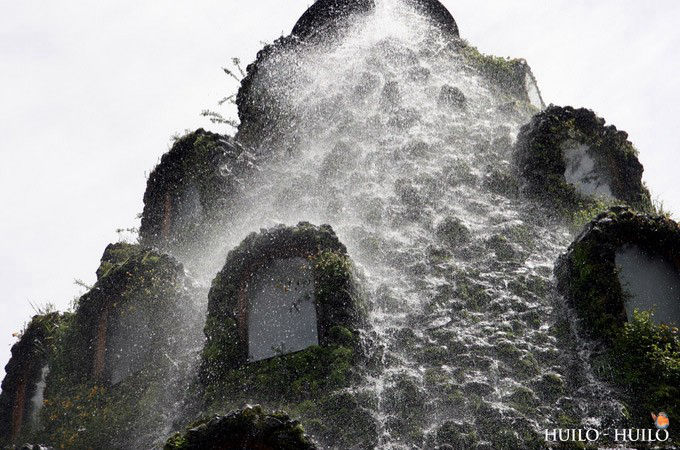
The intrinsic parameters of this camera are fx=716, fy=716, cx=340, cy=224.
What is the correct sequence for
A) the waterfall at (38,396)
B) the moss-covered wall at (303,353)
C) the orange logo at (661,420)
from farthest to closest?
the waterfall at (38,396), the moss-covered wall at (303,353), the orange logo at (661,420)

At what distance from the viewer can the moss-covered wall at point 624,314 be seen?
12.0 metres

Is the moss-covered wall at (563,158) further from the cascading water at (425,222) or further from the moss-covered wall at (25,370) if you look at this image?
the moss-covered wall at (25,370)

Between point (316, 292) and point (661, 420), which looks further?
point (316, 292)

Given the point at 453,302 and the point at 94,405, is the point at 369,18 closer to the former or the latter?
the point at 453,302

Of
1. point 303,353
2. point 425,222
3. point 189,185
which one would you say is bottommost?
point 303,353

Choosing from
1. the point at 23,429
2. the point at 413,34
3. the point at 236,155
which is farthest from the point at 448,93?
the point at 23,429

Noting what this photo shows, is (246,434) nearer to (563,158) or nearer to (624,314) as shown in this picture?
(624,314)

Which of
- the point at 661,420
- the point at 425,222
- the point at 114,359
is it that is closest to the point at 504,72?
the point at 425,222

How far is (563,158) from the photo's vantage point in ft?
57.8

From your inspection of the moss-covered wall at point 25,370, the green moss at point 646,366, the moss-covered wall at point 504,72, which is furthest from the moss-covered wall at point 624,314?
the moss-covered wall at point 25,370

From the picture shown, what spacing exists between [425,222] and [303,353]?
199 inches

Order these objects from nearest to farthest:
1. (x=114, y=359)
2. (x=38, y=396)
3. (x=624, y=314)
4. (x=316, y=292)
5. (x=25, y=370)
A: (x=624, y=314), (x=316, y=292), (x=114, y=359), (x=38, y=396), (x=25, y=370)

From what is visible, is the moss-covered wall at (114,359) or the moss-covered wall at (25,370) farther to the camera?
the moss-covered wall at (25,370)

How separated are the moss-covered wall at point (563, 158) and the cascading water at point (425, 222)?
1.74ft
